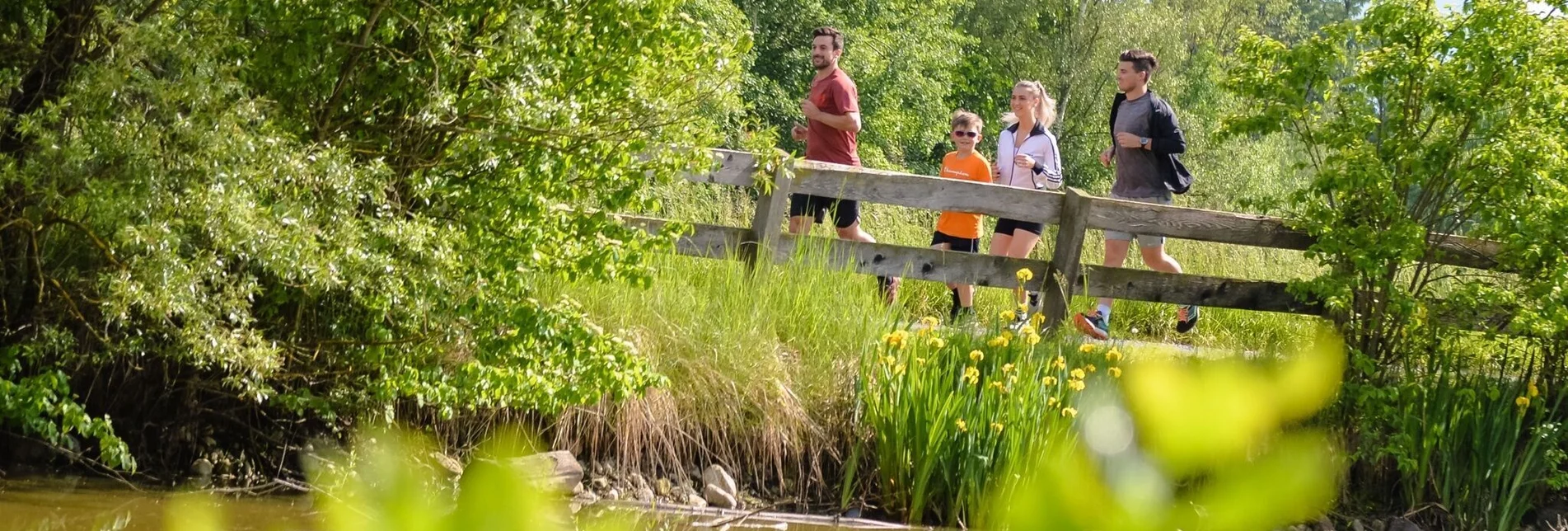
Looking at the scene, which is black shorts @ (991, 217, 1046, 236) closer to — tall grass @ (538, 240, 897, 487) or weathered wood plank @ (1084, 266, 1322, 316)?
weathered wood plank @ (1084, 266, 1322, 316)

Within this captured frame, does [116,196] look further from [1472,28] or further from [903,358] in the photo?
[1472,28]

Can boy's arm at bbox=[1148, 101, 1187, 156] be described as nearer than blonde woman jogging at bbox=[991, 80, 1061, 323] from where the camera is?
Yes

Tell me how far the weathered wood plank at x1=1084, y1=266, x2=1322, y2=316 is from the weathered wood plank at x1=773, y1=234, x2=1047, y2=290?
1.20 feet

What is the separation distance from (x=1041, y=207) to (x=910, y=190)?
67 centimetres

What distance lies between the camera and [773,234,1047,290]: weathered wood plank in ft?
23.5

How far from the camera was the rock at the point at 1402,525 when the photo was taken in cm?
639

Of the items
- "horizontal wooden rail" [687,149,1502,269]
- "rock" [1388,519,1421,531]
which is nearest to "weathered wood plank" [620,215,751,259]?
"horizontal wooden rail" [687,149,1502,269]

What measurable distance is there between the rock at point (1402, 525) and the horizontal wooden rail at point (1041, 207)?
1.25 m

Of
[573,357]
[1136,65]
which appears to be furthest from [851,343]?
[1136,65]

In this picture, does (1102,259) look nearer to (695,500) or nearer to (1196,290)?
(1196,290)

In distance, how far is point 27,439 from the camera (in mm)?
5469

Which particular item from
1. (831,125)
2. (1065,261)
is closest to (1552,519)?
(1065,261)

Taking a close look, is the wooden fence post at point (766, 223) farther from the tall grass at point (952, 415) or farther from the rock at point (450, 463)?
the rock at point (450, 463)

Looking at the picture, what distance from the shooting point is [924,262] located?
24.0ft
